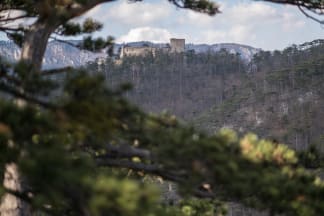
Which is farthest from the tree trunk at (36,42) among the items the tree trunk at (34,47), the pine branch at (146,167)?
the pine branch at (146,167)

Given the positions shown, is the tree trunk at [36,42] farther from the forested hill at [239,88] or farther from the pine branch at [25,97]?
the forested hill at [239,88]

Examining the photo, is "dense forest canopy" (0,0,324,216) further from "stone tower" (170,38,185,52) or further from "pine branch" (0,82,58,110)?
"stone tower" (170,38,185,52)

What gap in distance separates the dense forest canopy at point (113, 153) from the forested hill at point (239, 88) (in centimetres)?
6810

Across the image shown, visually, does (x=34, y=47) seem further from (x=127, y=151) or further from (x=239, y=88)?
(x=239, y=88)

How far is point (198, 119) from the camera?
320ft

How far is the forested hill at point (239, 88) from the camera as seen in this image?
87125 millimetres

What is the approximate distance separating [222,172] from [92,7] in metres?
3.12

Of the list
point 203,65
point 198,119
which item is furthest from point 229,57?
point 198,119

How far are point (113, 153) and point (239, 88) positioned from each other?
106 m

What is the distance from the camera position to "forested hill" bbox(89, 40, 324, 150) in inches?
3430

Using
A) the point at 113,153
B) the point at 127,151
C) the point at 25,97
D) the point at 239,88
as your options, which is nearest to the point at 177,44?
the point at 239,88

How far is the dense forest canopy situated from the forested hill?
68105mm

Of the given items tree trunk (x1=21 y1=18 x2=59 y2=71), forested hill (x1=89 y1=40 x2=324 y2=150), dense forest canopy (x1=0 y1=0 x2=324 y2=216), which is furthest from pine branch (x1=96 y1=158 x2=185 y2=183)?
forested hill (x1=89 y1=40 x2=324 y2=150)

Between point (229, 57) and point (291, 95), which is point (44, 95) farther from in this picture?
point (229, 57)
